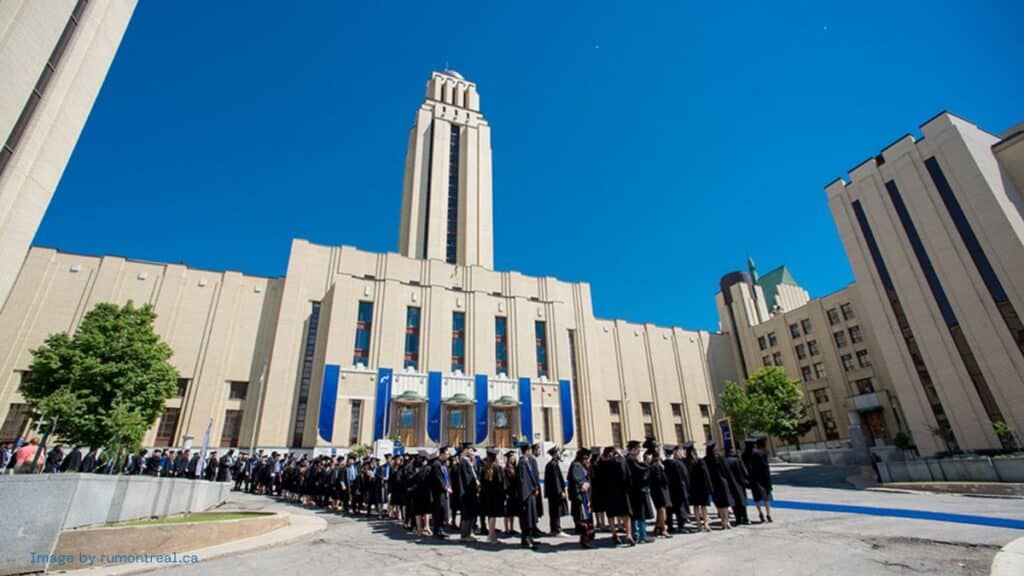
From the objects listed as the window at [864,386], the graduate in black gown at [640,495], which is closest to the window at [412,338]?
the graduate in black gown at [640,495]

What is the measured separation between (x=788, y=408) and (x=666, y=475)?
32.9m

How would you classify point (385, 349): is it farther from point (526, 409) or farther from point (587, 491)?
point (587, 491)

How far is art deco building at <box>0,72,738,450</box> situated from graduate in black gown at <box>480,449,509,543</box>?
25036mm

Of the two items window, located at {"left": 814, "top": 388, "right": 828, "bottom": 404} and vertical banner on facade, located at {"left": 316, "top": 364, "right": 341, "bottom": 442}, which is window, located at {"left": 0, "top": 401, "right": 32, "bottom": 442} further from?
window, located at {"left": 814, "top": 388, "right": 828, "bottom": 404}

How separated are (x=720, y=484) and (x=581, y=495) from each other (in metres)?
3.23

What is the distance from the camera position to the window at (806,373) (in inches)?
1702

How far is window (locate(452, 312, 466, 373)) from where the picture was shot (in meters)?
38.5

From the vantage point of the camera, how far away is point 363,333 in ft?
119

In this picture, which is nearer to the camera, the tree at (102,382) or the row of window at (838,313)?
the tree at (102,382)

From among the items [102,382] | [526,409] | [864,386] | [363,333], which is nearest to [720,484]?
[526,409]

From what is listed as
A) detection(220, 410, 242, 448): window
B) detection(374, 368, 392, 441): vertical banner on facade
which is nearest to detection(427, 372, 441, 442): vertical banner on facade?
detection(374, 368, 392, 441): vertical banner on facade

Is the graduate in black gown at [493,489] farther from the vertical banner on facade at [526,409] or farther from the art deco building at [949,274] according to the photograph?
the vertical banner on facade at [526,409]

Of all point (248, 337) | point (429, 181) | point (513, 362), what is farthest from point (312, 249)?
point (513, 362)

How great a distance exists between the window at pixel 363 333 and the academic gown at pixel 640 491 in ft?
97.3
